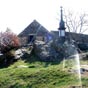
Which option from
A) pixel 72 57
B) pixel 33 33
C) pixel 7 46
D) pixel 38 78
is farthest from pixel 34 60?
pixel 33 33

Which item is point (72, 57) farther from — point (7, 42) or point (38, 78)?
point (7, 42)

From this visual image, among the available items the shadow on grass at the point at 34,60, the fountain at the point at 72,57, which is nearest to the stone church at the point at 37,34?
the fountain at the point at 72,57

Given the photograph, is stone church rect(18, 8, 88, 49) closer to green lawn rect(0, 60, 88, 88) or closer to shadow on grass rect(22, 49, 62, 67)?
shadow on grass rect(22, 49, 62, 67)

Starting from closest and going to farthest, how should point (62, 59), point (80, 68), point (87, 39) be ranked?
point (80, 68) < point (62, 59) < point (87, 39)

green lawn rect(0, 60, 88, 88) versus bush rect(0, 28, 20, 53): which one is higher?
bush rect(0, 28, 20, 53)

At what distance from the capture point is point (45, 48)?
2780cm

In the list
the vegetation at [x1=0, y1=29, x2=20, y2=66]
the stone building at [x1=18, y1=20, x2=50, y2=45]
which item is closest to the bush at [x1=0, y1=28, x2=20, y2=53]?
the vegetation at [x1=0, y1=29, x2=20, y2=66]

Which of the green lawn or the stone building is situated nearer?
the green lawn

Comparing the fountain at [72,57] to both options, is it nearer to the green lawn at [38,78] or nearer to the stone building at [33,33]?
the green lawn at [38,78]

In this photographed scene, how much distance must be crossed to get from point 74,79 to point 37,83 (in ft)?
7.53

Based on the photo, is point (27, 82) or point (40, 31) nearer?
point (27, 82)

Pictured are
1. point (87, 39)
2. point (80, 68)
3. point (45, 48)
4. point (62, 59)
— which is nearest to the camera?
point (80, 68)

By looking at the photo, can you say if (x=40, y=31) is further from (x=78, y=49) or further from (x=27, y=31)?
(x=78, y=49)

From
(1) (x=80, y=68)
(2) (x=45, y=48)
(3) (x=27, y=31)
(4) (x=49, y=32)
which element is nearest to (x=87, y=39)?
(4) (x=49, y=32)
